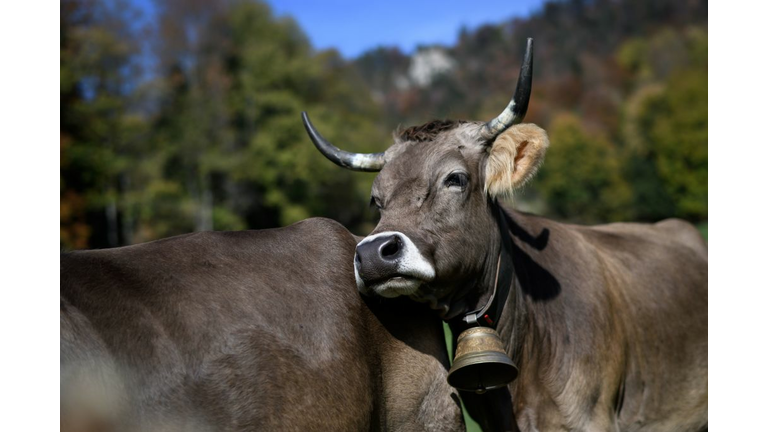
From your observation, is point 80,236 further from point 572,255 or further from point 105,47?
point 572,255

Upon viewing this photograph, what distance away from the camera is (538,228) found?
5.50 m

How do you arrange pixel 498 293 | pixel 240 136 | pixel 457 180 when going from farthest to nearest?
pixel 240 136 → pixel 498 293 → pixel 457 180

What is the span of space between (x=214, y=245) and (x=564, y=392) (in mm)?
2489

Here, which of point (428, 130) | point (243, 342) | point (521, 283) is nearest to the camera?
point (243, 342)

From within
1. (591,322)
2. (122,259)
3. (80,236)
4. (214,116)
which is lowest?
(591,322)

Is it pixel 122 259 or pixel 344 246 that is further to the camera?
pixel 344 246

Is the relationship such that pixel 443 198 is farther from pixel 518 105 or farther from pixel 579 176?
pixel 579 176

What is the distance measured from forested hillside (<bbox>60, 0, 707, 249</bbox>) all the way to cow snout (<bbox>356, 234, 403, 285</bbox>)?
219 centimetres

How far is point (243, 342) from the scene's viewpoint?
325 cm

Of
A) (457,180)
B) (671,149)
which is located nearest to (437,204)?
(457,180)

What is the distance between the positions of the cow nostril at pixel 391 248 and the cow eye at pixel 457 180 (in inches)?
26.1

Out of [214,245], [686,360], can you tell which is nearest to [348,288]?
[214,245]

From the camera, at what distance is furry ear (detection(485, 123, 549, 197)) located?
4.39 metres

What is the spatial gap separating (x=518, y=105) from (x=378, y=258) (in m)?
1.41
